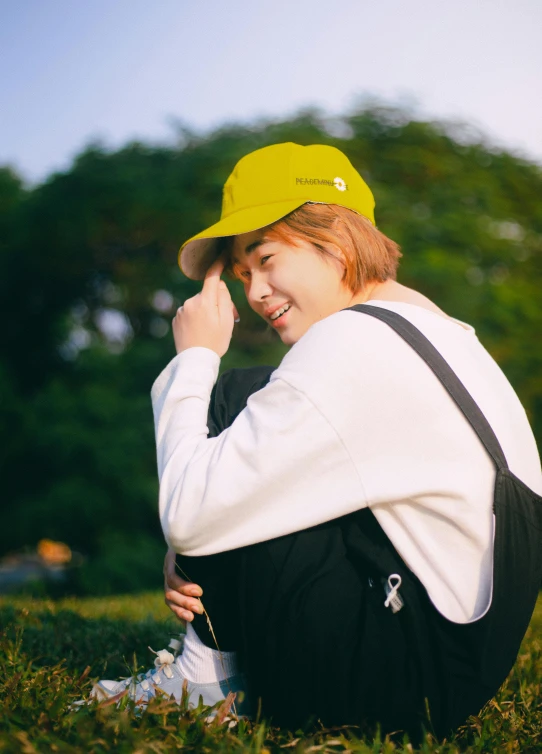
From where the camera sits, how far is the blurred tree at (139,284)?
10.8 metres

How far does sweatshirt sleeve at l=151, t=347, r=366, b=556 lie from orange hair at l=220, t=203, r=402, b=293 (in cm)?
73

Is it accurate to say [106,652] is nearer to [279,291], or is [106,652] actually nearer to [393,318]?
[279,291]

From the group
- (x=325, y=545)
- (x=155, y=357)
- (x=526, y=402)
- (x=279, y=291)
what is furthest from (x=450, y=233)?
(x=325, y=545)

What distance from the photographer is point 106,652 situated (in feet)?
8.71

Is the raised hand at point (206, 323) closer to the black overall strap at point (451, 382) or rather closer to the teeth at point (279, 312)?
the teeth at point (279, 312)

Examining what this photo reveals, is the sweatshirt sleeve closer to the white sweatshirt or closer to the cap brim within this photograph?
the white sweatshirt

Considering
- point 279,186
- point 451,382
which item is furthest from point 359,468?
point 279,186

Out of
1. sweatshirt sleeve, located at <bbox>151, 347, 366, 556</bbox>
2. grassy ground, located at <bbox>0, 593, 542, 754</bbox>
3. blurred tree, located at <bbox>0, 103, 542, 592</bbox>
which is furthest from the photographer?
blurred tree, located at <bbox>0, 103, 542, 592</bbox>

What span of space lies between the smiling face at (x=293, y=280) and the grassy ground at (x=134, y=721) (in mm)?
1069

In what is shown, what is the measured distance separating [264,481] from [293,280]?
0.89 meters

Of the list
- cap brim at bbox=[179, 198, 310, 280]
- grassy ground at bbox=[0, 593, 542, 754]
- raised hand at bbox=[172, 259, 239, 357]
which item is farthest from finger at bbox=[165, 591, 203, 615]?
cap brim at bbox=[179, 198, 310, 280]

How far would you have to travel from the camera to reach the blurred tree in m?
10.8

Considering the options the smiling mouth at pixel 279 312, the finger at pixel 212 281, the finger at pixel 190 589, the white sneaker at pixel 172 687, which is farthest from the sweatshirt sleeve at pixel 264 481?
the smiling mouth at pixel 279 312

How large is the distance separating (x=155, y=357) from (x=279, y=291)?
30.7 feet
